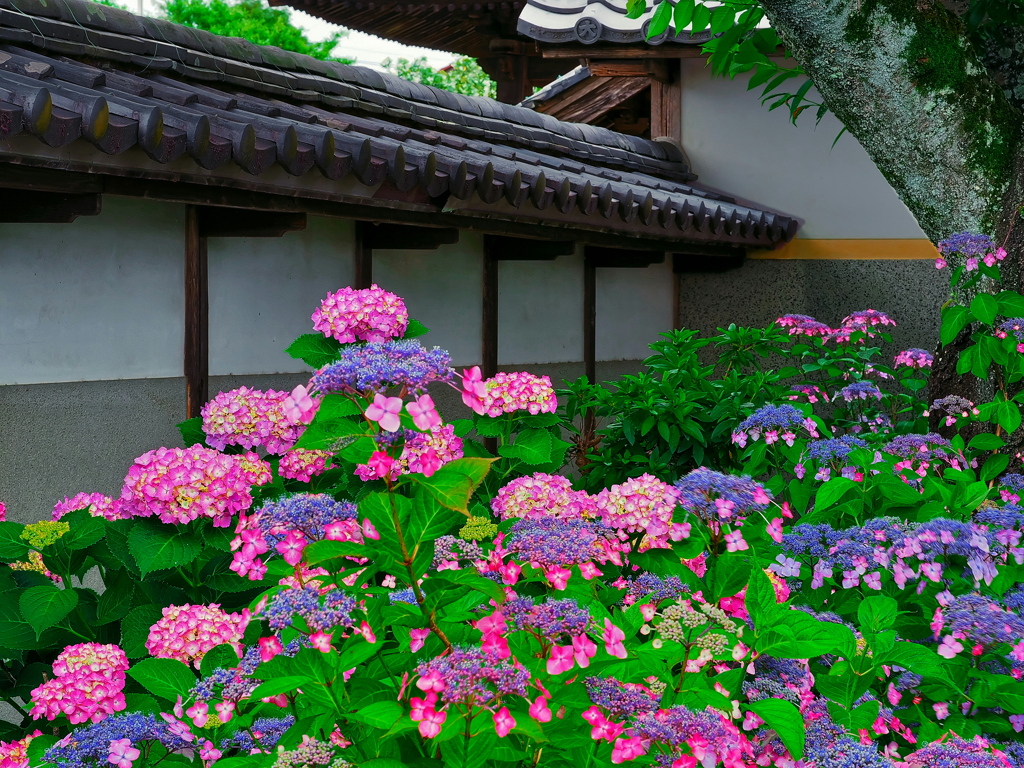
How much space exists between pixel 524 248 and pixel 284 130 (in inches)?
89.6

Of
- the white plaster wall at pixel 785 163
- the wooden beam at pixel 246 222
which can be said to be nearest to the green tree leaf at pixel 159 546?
the wooden beam at pixel 246 222

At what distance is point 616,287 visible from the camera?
6520 millimetres

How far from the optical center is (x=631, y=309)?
6723mm

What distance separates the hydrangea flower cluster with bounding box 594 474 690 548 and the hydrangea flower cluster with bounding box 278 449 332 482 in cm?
79

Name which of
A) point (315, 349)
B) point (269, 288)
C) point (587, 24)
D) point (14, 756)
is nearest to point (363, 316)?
A: point (315, 349)

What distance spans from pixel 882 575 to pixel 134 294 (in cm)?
281

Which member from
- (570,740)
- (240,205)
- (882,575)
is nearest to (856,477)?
(882,575)

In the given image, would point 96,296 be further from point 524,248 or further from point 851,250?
point 851,250

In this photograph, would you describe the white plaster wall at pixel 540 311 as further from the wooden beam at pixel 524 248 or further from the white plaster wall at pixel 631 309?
the white plaster wall at pixel 631 309

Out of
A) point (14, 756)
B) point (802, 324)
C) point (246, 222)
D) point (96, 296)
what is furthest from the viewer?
point (802, 324)

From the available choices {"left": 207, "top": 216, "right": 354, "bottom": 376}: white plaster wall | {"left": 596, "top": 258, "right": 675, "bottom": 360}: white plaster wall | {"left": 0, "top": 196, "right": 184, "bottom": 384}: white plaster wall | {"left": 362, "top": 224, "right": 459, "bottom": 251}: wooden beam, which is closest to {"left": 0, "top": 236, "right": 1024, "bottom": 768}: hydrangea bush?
{"left": 0, "top": 196, "right": 184, "bottom": 384}: white plaster wall

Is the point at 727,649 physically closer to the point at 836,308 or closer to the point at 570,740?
the point at 570,740

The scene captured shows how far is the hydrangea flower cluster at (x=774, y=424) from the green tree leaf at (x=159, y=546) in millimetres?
1591

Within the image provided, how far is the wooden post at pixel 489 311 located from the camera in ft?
17.4
